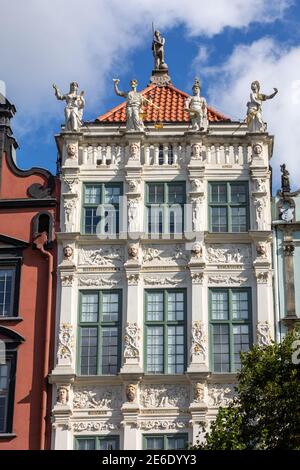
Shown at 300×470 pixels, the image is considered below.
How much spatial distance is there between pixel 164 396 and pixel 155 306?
115 inches

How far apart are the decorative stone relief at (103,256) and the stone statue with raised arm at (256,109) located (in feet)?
20.2

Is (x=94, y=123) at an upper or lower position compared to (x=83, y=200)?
upper

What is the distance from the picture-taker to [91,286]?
1330 inches

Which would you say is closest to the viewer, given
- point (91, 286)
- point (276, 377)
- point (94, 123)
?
point (276, 377)

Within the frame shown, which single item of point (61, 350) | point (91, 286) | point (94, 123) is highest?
point (94, 123)

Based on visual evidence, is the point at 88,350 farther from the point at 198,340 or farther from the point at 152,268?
the point at 198,340

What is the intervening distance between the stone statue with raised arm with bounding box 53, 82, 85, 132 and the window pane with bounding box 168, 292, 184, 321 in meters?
6.73

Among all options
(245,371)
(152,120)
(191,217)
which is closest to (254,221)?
(191,217)

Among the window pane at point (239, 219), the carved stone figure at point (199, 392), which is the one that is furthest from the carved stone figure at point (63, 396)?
the window pane at point (239, 219)

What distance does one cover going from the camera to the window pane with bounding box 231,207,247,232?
1357 inches

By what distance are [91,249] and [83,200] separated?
1.75 m

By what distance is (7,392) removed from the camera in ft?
107

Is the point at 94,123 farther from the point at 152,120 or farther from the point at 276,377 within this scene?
the point at 276,377

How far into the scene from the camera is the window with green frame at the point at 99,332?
32781 mm
